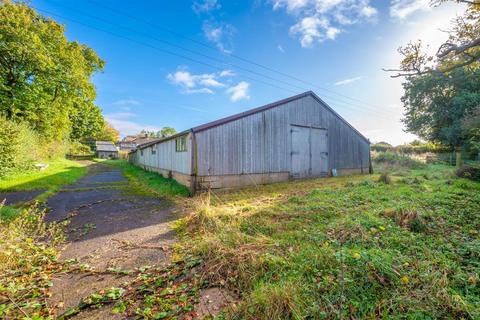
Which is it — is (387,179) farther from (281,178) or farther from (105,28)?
(105,28)

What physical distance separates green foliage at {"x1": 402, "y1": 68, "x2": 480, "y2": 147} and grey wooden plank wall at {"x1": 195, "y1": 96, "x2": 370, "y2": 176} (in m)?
Answer: 12.7

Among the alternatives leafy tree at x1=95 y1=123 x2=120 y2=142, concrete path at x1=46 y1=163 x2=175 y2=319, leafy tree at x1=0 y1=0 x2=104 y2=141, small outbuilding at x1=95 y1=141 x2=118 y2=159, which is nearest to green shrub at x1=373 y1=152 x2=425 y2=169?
concrete path at x1=46 y1=163 x2=175 y2=319

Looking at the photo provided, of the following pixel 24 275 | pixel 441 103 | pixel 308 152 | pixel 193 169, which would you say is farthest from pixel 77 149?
pixel 441 103

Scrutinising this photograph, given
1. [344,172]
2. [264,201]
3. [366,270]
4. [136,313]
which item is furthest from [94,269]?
[344,172]

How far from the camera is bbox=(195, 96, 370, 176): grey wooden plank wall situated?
807 cm

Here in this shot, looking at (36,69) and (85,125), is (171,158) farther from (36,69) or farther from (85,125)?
(85,125)

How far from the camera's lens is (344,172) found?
13156mm

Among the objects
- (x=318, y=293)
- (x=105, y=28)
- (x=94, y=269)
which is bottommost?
(x=94, y=269)

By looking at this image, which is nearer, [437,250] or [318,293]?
[318,293]

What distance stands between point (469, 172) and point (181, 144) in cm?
1325

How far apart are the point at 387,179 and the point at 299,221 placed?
7.03 m

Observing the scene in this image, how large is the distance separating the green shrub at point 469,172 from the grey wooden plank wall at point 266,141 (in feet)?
17.2

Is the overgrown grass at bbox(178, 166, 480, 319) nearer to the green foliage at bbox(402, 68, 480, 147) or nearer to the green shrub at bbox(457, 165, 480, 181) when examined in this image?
the green shrub at bbox(457, 165, 480, 181)

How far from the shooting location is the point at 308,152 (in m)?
11.4
